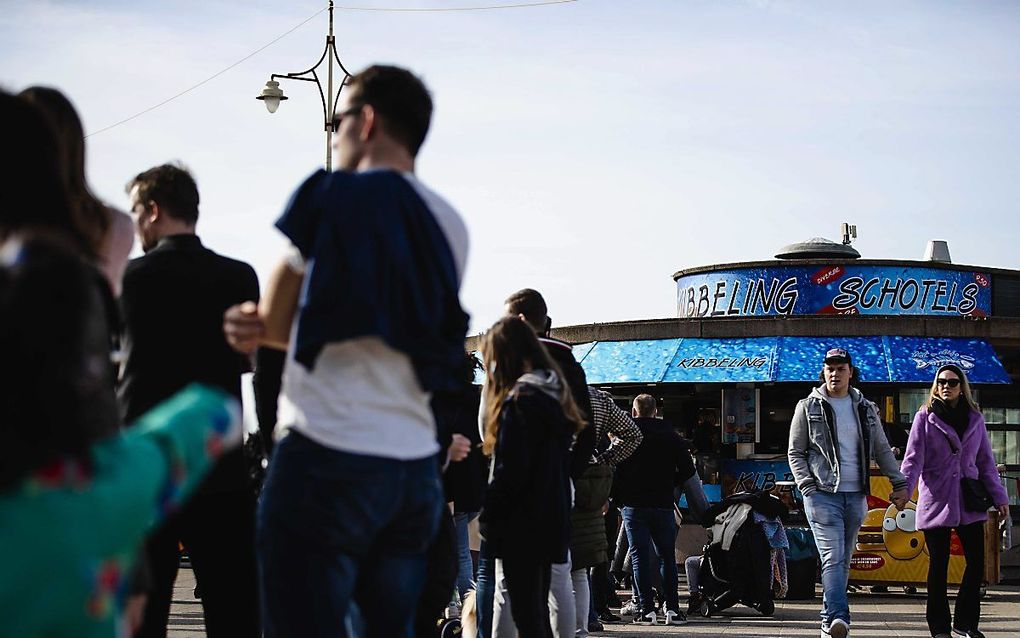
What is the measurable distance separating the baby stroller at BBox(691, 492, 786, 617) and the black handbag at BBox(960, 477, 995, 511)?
2.63 metres

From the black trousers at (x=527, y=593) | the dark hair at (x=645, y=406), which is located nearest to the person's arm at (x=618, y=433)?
the black trousers at (x=527, y=593)

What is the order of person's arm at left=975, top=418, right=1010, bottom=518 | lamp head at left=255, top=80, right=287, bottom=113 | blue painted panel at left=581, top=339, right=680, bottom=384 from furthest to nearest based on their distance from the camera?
1. blue painted panel at left=581, top=339, right=680, bottom=384
2. lamp head at left=255, top=80, right=287, bottom=113
3. person's arm at left=975, top=418, right=1010, bottom=518

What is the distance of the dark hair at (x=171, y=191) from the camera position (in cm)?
501

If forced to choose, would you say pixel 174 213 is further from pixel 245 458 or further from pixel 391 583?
pixel 391 583

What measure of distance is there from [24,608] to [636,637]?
9087 millimetres

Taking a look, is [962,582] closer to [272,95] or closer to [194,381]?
[194,381]

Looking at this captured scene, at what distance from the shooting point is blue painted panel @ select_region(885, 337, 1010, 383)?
21.3 metres

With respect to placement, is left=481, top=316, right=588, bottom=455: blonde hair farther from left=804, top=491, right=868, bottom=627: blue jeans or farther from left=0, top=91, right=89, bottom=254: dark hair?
left=0, top=91, right=89, bottom=254: dark hair

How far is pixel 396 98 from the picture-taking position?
3.54 metres

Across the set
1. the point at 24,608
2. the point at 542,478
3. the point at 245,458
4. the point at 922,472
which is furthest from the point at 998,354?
the point at 24,608

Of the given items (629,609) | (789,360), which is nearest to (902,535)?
(629,609)

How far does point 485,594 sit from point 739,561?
19.6 ft

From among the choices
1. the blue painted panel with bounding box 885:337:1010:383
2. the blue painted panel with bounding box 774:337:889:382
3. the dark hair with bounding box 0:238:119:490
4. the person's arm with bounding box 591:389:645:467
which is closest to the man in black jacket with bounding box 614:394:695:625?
the person's arm with bounding box 591:389:645:467

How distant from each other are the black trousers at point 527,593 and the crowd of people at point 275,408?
0.01m
